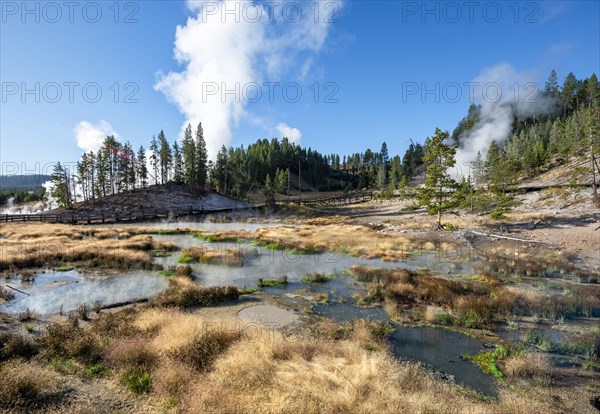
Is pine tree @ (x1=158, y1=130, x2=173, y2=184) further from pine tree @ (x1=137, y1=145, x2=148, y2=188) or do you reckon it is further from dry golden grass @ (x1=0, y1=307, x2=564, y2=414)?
dry golden grass @ (x1=0, y1=307, x2=564, y2=414)

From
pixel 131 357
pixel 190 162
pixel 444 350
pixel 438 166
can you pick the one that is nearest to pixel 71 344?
pixel 131 357

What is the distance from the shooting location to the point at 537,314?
48.4 ft

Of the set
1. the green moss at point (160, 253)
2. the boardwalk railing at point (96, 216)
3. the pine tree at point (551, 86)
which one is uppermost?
the pine tree at point (551, 86)

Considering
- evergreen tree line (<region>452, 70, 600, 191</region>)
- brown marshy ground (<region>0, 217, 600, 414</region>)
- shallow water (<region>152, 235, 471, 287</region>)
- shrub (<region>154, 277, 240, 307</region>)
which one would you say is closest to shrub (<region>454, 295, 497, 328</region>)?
brown marshy ground (<region>0, 217, 600, 414</region>)

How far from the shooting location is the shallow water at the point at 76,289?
15.4m

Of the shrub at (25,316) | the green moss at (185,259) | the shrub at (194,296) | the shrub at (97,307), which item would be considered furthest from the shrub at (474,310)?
the green moss at (185,259)

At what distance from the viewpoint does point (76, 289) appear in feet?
60.4

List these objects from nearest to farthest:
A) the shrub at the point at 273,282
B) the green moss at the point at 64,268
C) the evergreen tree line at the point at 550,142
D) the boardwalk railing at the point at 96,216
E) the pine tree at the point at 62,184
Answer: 1. the shrub at the point at 273,282
2. the green moss at the point at 64,268
3. the boardwalk railing at the point at 96,216
4. the evergreen tree line at the point at 550,142
5. the pine tree at the point at 62,184

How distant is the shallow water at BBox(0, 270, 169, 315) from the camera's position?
15.4 m

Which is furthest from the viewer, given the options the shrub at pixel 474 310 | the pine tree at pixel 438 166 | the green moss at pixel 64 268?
the pine tree at pixel 438 166

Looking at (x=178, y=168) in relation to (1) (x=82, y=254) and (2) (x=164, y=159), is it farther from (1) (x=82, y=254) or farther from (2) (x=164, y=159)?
(1) (x=82, y=254)

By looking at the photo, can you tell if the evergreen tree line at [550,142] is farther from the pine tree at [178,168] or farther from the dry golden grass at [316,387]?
the pine tree at [178,168]

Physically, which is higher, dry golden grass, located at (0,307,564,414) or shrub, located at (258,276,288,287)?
dry golden grass, located at (0,307,564,414)

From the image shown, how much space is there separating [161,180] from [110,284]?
283ft
